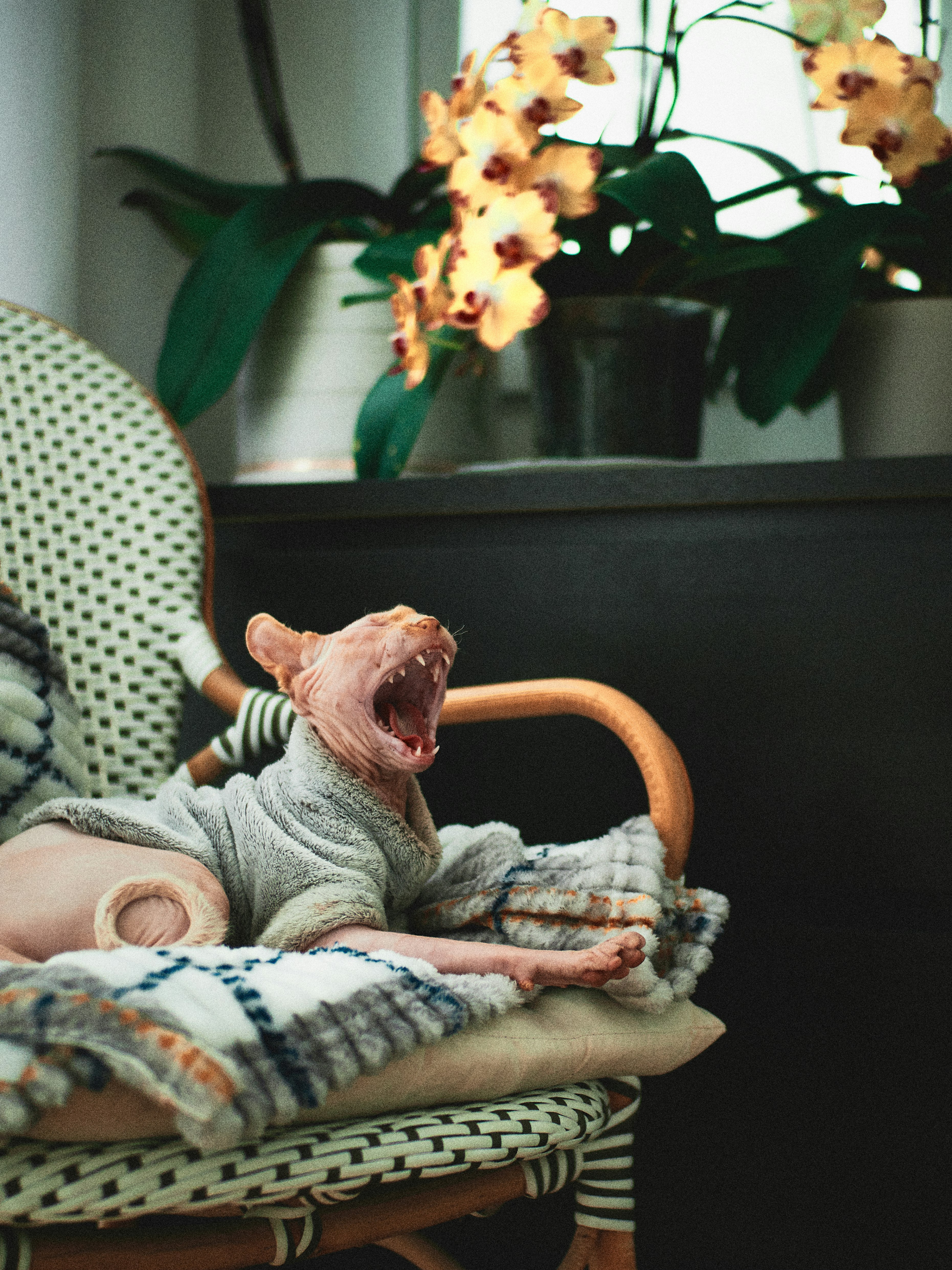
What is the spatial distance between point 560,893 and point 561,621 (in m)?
0.44

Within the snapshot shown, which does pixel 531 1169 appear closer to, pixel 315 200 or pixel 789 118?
pixel 315 200

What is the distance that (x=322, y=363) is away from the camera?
4.22 feet

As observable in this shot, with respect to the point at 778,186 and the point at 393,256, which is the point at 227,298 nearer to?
the point at 393,256

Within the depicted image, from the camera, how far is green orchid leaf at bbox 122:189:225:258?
1.40m

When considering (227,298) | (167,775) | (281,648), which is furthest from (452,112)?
(167,775)

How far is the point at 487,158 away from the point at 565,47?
0.51ft

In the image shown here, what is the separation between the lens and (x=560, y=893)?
675mm

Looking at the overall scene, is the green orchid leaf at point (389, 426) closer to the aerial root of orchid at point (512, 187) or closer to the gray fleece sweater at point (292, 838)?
the aerial root of orchid at point (512, 187)

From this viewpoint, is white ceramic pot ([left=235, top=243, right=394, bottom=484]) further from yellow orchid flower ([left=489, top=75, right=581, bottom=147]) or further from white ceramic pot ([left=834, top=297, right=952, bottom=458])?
white ceramic pot ([left=834, top=297, right=952, bottom=458])

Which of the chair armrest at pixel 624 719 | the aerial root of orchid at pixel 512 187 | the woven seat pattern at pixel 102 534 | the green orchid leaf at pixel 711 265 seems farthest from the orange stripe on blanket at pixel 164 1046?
the green orchid leaf at pixel 711 265

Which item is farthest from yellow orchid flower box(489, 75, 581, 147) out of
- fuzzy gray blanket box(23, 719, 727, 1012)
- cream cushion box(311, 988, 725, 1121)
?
cream cushion box(311, 988, 725, 1121)

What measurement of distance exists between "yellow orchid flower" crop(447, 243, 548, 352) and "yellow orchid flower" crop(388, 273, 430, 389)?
0.06 meters

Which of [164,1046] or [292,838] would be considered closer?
[164,1046]

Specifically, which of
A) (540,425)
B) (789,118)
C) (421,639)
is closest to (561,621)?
(540,425)
